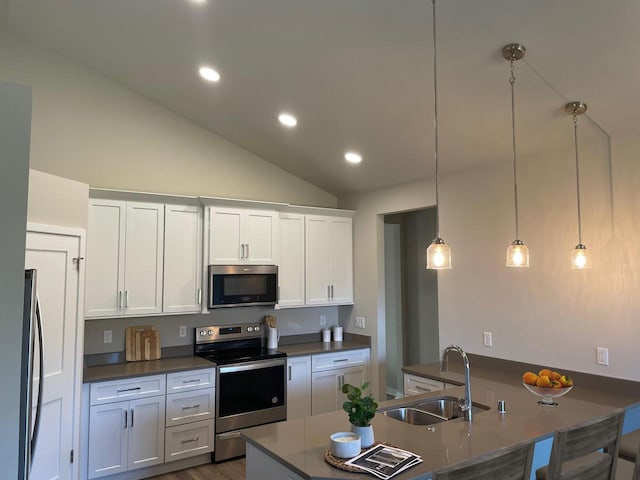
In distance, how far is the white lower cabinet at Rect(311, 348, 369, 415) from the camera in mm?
4488

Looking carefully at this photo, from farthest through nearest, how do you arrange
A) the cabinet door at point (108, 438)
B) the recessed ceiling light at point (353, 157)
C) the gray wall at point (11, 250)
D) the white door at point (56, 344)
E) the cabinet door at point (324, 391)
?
the cabinet door at point (324, 391), the recessed ceiling light at point (353, 157), the cabinet door at point (108, 438), the white door at point (56, 344), the gray wall at point (11, 250)

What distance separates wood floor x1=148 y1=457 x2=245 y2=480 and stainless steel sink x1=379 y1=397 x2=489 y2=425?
65.8 inches

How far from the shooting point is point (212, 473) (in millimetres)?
3695

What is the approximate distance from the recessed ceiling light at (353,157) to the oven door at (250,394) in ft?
6.57

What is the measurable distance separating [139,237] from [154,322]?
2.72ft

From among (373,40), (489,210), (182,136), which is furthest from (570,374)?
(182,136)

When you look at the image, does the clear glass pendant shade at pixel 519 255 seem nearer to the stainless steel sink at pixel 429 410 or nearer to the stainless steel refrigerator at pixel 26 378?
the stainless steel sink at pixel 429 410

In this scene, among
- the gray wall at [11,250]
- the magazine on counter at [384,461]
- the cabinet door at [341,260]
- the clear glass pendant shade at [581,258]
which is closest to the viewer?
the gray wall at [11,250]

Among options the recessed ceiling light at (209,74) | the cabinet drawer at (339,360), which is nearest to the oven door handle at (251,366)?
the cabinet drawer at (339,360)

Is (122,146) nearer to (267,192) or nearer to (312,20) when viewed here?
(267,192)

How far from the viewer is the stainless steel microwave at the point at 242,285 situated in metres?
4.13

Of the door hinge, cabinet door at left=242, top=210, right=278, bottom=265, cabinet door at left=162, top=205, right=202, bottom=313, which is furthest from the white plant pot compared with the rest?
cabinet door at left=242, top=210, right=278, bottom=265

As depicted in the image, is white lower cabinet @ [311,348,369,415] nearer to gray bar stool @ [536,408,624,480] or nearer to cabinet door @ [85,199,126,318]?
cabinet door @ [85,199,126,318]

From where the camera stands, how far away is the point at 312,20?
8.68 feet
